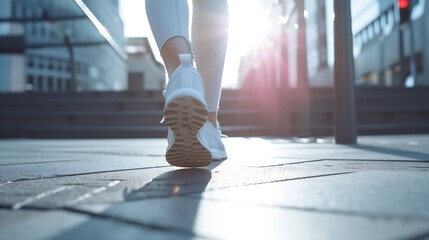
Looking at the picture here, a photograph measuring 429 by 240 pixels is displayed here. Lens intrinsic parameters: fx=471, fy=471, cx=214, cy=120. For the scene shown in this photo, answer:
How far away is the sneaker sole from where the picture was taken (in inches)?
45.4

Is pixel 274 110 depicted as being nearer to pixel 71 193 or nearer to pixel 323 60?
pixel 71 193

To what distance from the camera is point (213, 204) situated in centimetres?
71

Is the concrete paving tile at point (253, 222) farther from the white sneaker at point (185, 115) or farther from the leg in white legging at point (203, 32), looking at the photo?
the leg in white legging at point (203, 32)

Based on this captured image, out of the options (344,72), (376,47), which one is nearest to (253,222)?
(344,72)

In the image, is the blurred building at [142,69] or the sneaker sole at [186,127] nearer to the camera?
the sneaker sole at [186,127]

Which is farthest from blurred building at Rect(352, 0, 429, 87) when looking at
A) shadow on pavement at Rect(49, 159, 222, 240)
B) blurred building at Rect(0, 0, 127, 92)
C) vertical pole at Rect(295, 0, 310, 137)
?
shadow on pavement at Rect(49, 159, 222, 240)

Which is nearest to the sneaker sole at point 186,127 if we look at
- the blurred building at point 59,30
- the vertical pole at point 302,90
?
the blurred building at point 59,30

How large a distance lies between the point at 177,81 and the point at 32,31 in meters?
8.14

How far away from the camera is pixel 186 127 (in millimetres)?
1178

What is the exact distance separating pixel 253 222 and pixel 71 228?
0.72 feet

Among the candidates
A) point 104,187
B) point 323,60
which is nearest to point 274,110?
point 104,187

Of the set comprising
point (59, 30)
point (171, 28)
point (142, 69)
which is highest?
point (142, 69)

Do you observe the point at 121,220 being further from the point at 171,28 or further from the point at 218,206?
the point at 171,28

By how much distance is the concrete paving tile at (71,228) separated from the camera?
20.4 inches
